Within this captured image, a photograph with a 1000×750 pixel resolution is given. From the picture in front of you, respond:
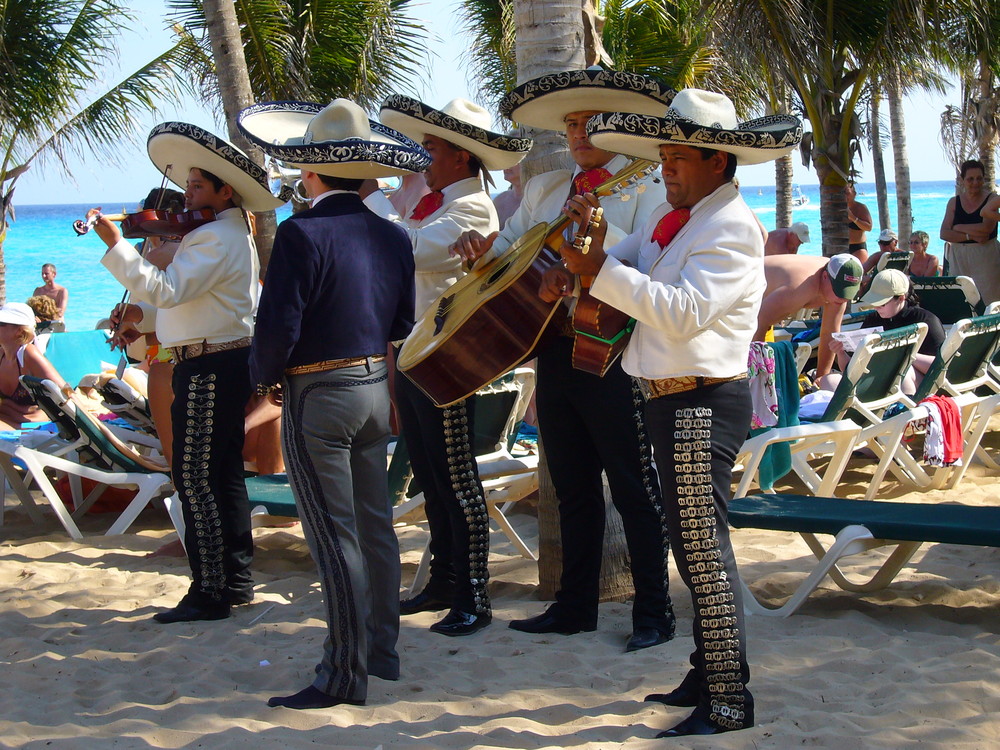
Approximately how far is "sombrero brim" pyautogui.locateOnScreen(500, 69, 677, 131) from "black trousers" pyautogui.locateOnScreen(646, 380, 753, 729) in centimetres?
123

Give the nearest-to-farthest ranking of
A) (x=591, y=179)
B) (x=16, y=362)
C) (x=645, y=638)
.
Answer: (x=591, y=179) → (x=645, y=638) → (x=16, y=362)

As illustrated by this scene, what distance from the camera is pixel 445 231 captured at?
4258mm

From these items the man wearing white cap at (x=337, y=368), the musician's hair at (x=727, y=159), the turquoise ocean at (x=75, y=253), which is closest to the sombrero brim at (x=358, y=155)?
the man wearing white cap at (x=337, y=368)

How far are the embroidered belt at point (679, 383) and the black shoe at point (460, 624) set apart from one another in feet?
4.96

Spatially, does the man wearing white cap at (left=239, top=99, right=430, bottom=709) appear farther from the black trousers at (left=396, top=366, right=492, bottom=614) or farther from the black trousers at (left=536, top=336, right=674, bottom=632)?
the black trousers at (left=536, top=336, right=674, bottom=632)

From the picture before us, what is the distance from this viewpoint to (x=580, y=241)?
301cm

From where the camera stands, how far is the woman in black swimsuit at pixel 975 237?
993 cm

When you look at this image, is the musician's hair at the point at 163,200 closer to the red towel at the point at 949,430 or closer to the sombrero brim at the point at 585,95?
the sombrero brim at the point at 585,95

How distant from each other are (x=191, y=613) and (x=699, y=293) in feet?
8.79

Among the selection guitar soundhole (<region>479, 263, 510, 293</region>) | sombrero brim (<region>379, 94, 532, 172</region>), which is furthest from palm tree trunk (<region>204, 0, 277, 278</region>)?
guitar soundhole (<region>479, 263, 510, 293</region>)

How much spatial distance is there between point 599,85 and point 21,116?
43.0 ft

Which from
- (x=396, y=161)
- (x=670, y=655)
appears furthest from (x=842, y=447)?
(x=396, y=161)

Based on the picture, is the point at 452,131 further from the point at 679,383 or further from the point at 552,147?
the point at 679,383

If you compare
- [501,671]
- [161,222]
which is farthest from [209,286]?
[501,671]
